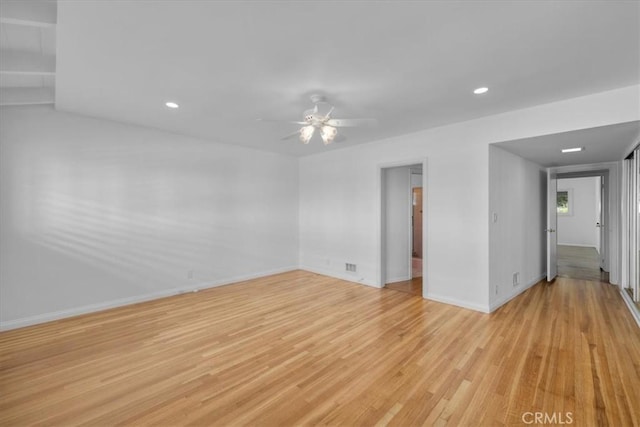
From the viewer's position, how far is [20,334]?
3.04 m

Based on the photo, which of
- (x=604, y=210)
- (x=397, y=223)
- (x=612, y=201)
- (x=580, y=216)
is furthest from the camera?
(x=580, y=216)

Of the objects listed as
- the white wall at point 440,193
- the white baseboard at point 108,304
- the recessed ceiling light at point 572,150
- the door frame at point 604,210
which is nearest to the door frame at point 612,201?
the door frame at point 604,210

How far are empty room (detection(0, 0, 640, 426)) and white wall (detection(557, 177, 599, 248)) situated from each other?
5.01m

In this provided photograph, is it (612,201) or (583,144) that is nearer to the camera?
(583,144)

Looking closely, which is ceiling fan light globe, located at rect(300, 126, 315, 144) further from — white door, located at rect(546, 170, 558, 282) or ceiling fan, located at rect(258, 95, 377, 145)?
white door, located at rect(546, 170, 558, 282)

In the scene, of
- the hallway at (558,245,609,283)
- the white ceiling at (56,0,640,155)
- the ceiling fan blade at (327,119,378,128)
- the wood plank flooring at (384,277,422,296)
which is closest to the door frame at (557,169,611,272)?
the hallway at (558,245,609,283)

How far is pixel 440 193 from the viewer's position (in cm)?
404

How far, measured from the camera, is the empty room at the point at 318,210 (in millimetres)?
Answer: 1851

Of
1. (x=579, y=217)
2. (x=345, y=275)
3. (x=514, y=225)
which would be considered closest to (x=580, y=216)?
(x=579, y=217)

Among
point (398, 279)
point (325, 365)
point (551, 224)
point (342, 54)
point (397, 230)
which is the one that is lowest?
point (325, 365)

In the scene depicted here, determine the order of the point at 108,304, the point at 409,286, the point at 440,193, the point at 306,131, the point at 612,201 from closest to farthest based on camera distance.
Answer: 1. the point at 306,131
2. the point at 108,304
3. the point at 440,193
4. the point at 409,286
5. the point at 612,201

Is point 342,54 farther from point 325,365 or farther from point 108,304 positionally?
point 108,304

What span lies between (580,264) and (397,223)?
528 cm

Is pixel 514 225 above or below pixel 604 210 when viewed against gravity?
below
